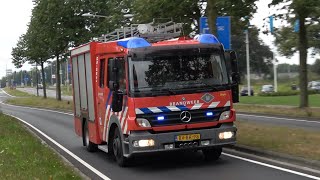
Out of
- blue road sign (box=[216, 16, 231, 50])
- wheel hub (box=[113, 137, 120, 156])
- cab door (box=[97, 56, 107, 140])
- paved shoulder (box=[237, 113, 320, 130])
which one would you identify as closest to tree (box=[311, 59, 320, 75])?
paved shoulder (box=[237, 113, 320, 130])

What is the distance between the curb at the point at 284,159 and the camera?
34.1 ft

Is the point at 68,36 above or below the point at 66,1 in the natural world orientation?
below

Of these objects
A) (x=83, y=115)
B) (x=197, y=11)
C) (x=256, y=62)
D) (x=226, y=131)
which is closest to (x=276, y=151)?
(x=226, y=131)

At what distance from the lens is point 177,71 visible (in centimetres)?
1124

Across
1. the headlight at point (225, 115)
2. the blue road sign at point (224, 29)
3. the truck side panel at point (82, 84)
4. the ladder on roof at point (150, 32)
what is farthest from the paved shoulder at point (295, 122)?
the headlight at point (225, 115)

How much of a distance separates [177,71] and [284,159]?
9.82 feet

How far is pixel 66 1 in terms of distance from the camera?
43.4 m

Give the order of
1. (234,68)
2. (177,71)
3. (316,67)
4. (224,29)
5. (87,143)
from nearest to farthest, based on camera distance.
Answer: (177,71) → (234,68) → (87,143) → (224,29) → (316,67)

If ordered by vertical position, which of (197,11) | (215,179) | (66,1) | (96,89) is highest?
(66,1)

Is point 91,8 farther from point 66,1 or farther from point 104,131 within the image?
point 104,131

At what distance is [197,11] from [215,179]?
18077 mm

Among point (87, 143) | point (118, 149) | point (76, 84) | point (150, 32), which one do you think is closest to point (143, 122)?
point (118, 149)

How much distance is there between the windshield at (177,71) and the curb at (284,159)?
6.69ft

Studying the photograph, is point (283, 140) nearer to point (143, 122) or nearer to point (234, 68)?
point (234, 68)
